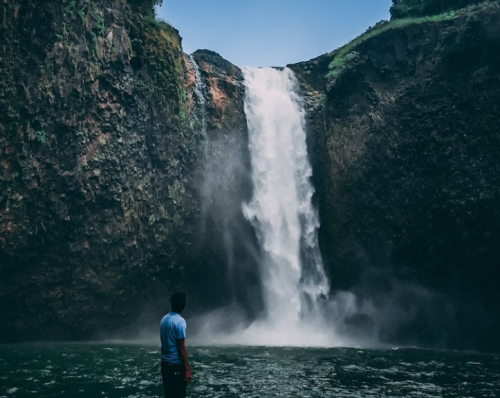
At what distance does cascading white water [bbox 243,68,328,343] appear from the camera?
76.6 ft

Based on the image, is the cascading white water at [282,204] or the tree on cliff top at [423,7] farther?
the tree on cliff top at [423,7]

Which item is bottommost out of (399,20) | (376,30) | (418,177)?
(418,177)

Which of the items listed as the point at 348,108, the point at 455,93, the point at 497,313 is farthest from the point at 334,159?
the point at 497,313

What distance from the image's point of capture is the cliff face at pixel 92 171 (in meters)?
18.2

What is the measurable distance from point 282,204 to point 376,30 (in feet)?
35.4

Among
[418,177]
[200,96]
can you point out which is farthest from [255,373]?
[200,96]

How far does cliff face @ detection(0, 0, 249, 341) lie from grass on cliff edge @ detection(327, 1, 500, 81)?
8.52m

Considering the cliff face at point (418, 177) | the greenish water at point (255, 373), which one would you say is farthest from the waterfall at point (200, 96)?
the greenish water at point (255, 373)

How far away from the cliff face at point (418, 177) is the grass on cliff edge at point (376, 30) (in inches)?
5.0

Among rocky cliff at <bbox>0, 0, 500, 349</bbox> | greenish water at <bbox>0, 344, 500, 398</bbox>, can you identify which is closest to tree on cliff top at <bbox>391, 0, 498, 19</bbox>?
rocky cliff at <bbox>0, 0, 500, 349</bbox>

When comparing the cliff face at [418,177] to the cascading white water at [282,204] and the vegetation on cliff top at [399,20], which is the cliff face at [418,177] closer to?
the vegetation on cliff top at [399,20]

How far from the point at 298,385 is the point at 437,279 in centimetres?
1359

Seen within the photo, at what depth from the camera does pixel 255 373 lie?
38.4 ft

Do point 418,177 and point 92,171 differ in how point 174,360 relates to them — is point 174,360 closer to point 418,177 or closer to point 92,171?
point 92,171
